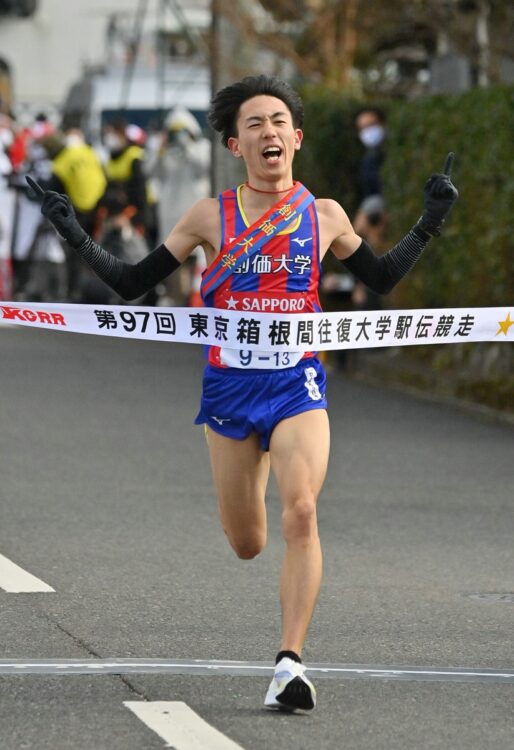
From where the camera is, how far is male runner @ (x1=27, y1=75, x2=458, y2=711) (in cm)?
638

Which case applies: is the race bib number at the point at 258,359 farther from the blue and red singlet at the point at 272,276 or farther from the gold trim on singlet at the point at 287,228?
the gold trim on singlet at the point at 287,228

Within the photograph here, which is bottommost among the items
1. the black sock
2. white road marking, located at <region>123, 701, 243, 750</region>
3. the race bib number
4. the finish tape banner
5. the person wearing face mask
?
white road marking, located at <region>123, 701, 243, 750</region>

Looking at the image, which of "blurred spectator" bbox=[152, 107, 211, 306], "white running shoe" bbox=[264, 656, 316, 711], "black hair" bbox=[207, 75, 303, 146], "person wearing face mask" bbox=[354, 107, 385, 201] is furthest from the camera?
"blurred spectator" bbox=[152, 107, 211, 306]

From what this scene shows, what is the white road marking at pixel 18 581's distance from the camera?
321 inches

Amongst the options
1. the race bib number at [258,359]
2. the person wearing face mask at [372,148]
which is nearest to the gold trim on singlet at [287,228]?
the race bib number at [258,359]

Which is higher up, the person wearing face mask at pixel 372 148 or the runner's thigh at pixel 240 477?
the person wearing face mask at pixel 372 148

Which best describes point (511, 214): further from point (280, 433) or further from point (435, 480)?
point (280, 433)

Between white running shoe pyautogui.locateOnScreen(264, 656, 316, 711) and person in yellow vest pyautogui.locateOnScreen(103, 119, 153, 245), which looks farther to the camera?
person in yellow vest pyautogui.locateOnScreen(103, 119, 153, 245)

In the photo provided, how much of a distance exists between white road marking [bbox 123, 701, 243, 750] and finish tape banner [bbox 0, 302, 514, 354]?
117 cm

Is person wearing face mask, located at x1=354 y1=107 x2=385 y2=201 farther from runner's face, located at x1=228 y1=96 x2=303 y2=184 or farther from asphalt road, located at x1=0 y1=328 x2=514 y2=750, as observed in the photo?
runner's face, located at x1=228 y1=96 x2=303 y2=184

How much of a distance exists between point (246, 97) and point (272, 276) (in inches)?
23.4

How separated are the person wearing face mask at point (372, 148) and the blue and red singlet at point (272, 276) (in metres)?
13.5

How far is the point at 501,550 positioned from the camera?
31.6 feet

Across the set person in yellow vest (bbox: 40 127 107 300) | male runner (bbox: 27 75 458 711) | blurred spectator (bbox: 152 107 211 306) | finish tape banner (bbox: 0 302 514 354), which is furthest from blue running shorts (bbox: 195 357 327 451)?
blurred spectator (bbox: 152 107 211 306)
